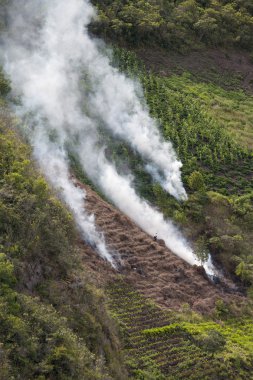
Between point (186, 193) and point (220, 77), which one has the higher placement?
point (220, 77)

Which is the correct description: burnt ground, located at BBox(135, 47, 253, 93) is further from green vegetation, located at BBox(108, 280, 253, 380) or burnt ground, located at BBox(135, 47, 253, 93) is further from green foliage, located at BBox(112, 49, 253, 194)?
green vegetation, located at BBox(108, 280, 253, 380)

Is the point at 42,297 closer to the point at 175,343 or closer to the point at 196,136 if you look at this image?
the point at 175,343

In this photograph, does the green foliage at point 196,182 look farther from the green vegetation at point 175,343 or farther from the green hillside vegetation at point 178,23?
the green hillside vegetation at point 178,23

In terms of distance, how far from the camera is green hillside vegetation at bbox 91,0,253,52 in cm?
5488

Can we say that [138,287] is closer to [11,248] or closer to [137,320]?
[137,320]

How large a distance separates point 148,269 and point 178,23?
41.0 meters

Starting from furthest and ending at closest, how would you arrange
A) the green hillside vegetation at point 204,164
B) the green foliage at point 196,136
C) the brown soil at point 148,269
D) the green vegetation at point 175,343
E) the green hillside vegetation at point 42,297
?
1. the green foliage at point 196,136
2. the green hillside vegetation at point 204,164
3. the brown soil at point 148,269
4. the green vegetation at point 175,343
5. the green hillside vegetation at point 42,297

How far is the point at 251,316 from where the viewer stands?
28.8 m

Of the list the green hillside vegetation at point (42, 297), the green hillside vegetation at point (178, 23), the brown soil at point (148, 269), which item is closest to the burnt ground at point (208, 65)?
the green hillside vegetation at point (178, 23)

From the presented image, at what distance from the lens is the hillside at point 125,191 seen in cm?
1909

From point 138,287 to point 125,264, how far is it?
69.2 inches

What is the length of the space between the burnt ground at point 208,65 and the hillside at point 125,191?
0.22 metres

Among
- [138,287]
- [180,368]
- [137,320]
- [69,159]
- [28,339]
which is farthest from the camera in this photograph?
[69,159]

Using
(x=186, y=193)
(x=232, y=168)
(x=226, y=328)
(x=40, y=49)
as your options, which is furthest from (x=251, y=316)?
(x=40, y=49)
